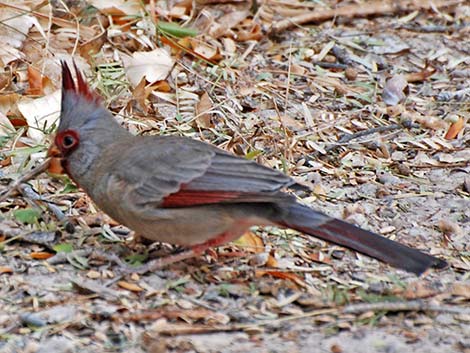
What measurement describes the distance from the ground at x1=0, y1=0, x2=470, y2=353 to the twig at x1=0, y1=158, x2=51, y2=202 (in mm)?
36

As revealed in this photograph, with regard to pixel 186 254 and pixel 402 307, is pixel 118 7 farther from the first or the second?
pixel 402 307

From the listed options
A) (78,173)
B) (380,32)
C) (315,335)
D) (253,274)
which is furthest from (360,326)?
(380,32)

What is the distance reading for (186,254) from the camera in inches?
182

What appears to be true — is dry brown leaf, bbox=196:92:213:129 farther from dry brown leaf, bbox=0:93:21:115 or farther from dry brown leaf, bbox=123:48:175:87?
dry brown leaf, bbox=0:93:21:115

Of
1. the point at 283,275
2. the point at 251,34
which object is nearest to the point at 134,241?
the point at 283,275

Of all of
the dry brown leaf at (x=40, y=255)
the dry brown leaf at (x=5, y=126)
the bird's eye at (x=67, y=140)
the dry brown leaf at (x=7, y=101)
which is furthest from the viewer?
the dry brown leaf at (x=7, y=101)

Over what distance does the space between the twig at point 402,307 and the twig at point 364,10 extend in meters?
3.63

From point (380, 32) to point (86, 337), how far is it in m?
A: 4.51

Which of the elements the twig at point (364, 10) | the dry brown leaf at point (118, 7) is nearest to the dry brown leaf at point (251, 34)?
the twig at point (364, 10)

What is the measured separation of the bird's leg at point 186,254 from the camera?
4527 mm

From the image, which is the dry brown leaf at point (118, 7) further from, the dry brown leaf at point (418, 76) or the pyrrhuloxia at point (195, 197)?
the pyrrhuloxia at point (195, 197)

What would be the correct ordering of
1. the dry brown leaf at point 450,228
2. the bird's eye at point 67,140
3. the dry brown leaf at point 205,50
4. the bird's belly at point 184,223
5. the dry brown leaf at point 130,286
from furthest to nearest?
1. the dry brown leaf at point 205,50
2. the dry brown leaf at point 450,228
3. the bird's eye at point 67,140
4. the bird's belly at point 184,223
5. the dry brown leaf at point 130,286

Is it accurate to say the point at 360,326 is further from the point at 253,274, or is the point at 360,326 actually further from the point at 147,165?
the point at 147,165

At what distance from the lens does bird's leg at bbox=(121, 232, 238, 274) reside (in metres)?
4.53
